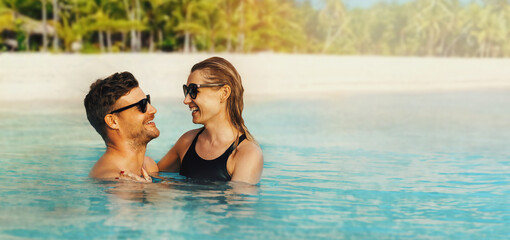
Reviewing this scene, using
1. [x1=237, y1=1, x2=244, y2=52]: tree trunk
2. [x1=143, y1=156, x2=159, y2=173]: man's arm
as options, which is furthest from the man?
[x1=237, y1=1, x2=244, y2=52]: tree trunk

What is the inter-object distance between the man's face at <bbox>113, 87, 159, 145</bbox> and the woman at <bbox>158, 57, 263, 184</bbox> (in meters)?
0.30

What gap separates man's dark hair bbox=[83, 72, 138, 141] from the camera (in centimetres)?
493

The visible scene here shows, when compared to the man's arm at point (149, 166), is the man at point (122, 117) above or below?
above

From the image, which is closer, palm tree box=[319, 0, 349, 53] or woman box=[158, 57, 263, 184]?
woman box=[158, 57, 263, 184]

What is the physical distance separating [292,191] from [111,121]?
181cm

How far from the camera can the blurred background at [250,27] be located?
4312cm

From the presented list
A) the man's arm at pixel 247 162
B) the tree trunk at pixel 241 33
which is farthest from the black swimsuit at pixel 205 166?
the tree trunk at pixel 241 33

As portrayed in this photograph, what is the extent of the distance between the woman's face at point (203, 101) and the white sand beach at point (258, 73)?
1086 cm

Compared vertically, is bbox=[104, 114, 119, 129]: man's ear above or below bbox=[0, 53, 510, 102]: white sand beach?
above

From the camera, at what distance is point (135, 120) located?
5004mm

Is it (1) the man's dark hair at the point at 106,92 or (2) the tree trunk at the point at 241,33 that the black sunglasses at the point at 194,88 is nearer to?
(1) the man's dark hair at the point at 106,92

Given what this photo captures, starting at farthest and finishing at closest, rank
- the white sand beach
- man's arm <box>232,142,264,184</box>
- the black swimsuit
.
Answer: the white sand beach, the black swimsuit, man's arm <box>232,142,264,184</box>

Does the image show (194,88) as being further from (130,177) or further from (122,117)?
(130,177)

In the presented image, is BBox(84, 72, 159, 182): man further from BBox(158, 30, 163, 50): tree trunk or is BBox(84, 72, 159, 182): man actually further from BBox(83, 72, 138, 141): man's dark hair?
BBox(158, 30, 163, 50): tree trunk
